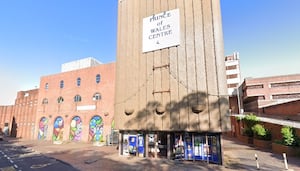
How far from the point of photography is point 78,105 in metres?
30.4

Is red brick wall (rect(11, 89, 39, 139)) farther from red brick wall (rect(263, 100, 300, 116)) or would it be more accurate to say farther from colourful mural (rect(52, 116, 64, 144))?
red brick wall (rect(263, 100, 300, 116))

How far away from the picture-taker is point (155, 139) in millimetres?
15930

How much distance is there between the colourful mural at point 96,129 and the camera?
27.5 metres

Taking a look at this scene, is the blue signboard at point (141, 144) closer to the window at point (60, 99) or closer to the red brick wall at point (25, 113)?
the window at point (60, 99)

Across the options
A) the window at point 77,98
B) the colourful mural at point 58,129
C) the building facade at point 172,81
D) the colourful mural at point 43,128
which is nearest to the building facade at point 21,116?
the colourful mural at point 43,128

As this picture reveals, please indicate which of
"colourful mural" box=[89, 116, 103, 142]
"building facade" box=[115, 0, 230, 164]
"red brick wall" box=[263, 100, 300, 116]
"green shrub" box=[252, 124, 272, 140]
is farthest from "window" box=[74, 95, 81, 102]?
"red brick wall" box=[263, 100, 300, 116]

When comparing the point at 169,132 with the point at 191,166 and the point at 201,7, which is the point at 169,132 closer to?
the point at 191,166

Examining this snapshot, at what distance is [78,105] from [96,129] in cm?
556

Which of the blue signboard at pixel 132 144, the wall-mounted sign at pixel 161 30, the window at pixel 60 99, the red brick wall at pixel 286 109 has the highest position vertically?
the wall-mounted sign at pixel 161 30

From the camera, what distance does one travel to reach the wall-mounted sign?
52.0 ft

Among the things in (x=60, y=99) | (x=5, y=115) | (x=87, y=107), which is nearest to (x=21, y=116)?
(x=5, y=115)

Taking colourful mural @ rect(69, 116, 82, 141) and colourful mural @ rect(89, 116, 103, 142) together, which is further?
colourful mural @ rect(69, 116, 82, 141)

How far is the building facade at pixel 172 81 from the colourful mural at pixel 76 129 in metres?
14.9

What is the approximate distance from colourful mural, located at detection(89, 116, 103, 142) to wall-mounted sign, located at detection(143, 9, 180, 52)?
51.5ft
